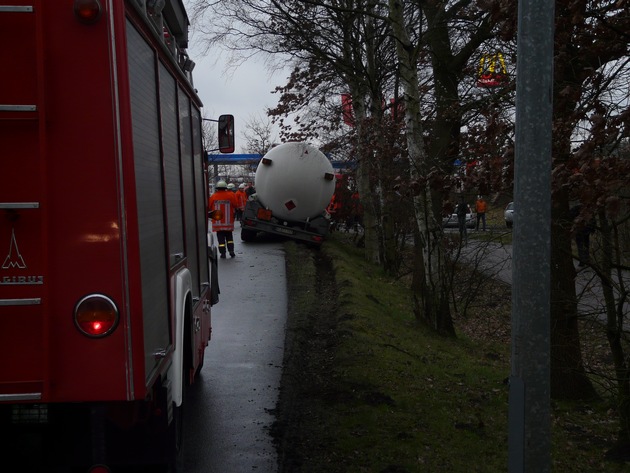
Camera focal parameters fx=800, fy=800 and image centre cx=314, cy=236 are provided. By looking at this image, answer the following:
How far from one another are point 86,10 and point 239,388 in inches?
217

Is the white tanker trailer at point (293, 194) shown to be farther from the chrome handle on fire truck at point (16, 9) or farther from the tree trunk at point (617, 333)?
the chrome handle on fire truck at point (16, 9)

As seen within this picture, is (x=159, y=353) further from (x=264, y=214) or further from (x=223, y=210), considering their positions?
(x=264, y=214)

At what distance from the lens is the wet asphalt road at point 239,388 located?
6.23m

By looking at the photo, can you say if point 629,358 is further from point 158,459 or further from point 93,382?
point 93,382

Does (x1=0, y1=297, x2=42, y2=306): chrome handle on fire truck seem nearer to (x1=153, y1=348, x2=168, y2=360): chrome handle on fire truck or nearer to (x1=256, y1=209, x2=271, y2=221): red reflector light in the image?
(x1=153, y1=348, x2=168, y2=360): chrome handle on fire truck

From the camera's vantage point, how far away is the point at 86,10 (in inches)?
138

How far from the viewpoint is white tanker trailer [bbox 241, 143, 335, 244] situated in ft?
76.3

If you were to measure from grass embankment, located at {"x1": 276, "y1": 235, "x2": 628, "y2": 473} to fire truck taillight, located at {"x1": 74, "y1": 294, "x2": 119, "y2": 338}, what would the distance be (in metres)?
2.72

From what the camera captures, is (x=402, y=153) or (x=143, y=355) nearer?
(x=143, y=355)

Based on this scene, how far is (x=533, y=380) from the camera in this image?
3.77 metres

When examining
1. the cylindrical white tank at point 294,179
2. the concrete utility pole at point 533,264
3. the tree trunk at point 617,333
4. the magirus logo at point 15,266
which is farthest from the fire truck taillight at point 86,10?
the cylindrical white tank at point 294,179

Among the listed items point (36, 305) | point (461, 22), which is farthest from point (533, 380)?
point (461, 22)

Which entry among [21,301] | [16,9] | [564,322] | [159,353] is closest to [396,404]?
[564,322]

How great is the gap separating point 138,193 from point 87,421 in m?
1.27
